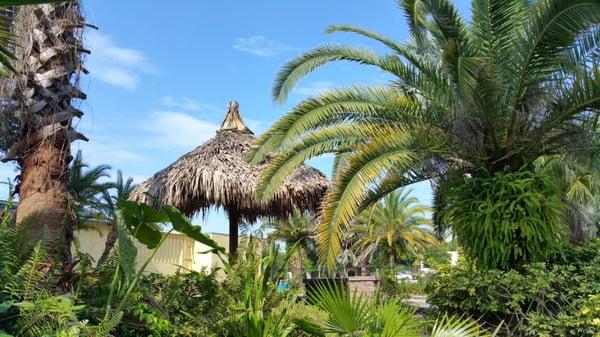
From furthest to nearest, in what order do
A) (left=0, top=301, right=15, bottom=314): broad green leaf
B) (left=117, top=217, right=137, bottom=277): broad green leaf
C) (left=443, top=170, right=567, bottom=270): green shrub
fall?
(left=443, top=170, right=567, bottom=270): green shrub
(left=117, top=217, right=137, bottom=277): broad green leaf
(left=0, top=301, right=15, bottom=314): broad green leaf

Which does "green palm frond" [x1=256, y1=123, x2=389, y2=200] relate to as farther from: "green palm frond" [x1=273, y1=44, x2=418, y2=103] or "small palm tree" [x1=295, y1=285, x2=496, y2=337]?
A: "small palm tree" [x1=295, y1=285, x2=496, y2=337]

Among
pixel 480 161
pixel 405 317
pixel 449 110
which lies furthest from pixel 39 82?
pixel 480 161

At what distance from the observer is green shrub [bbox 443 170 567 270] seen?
7812mm

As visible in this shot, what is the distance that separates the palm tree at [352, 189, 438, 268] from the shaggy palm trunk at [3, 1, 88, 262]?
2270cm

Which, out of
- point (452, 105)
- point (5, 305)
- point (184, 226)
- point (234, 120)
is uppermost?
point (234, 120)

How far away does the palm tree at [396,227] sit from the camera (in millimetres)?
28031

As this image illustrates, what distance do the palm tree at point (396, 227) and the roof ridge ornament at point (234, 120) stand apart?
1657 centimetres

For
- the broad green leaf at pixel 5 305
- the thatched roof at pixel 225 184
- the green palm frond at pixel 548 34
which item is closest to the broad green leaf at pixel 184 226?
the broad green leaf at pixel 5 305

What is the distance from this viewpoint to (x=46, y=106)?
522 cm

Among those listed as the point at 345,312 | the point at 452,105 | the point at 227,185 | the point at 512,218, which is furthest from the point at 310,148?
the point at 345,312

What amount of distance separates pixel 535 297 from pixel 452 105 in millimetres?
2964

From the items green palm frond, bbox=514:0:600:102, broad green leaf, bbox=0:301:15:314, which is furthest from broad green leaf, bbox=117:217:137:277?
green palm frond, bbox=514:0:600:102

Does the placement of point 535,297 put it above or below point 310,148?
below

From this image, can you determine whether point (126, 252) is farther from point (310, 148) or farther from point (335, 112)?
point (335, 112)
